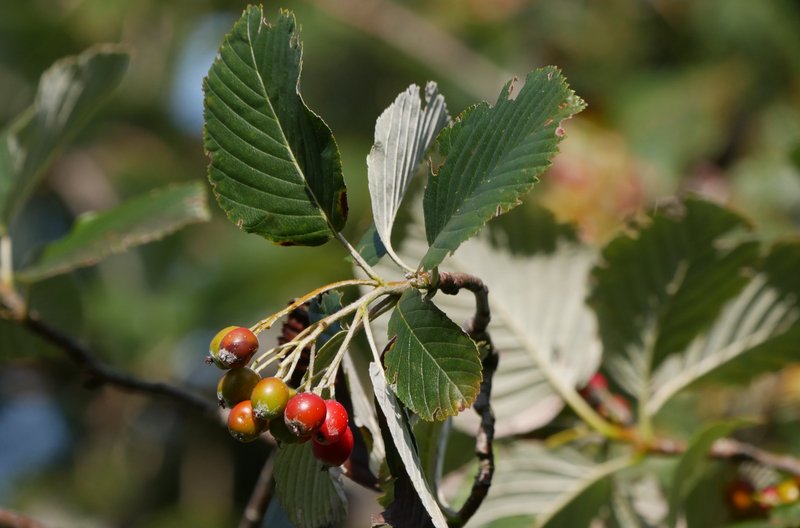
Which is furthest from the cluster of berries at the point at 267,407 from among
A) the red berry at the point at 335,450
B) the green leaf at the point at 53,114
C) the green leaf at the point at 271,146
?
the green leaf at the point at 53,114

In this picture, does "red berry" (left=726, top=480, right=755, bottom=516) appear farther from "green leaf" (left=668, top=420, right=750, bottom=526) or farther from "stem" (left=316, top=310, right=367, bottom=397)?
"stem" (left=316, top=310, right=367, bottom=397)

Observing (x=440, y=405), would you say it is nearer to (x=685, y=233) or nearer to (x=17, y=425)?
(x=685, y=233)

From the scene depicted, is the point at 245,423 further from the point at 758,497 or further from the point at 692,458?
the point at 758,497

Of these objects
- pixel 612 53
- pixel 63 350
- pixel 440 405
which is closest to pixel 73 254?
pixel 63 350

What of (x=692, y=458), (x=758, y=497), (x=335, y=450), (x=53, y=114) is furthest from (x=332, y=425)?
(x=53, y=114)

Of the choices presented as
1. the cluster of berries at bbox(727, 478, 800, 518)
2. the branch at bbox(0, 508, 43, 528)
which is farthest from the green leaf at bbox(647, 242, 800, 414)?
the branch at bbox(0, 508, 43, 528)
